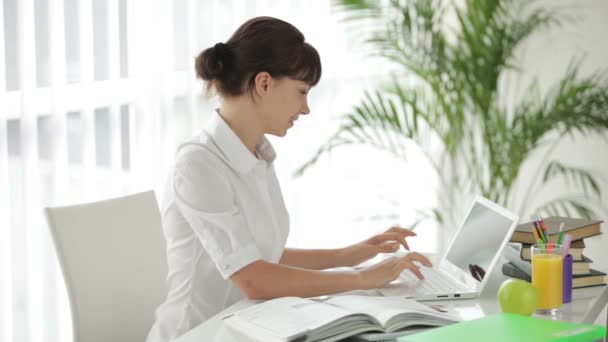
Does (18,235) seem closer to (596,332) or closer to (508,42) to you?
(596,332)

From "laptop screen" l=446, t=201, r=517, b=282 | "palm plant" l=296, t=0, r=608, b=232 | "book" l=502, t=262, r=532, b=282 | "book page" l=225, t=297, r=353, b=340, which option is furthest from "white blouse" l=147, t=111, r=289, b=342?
"palm plant" l=296, t=0, r=608, b=232

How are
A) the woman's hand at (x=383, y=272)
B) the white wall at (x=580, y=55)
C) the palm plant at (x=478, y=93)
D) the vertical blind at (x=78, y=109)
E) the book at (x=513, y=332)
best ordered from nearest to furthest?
the book at (x=513, y=332) < the woman's hand at (x=383, y=272) < the vertical blind at (x=78, y=109) < the palm plant at (x=478, y=93) < the white wall at (x=580, y=55)

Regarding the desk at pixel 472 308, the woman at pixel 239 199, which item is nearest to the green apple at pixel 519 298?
the desk at pixel 472 308

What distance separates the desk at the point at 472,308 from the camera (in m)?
1.74

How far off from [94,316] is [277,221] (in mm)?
502

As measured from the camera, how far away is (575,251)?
6.96 ft

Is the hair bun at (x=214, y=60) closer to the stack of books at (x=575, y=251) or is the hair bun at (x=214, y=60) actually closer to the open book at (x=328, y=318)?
the open book at (x=328, y=318)

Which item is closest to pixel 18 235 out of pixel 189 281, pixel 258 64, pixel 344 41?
pixel 189 281

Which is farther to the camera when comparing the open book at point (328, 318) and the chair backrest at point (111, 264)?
the chair backrest at point (111, 264)

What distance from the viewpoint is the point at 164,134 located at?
320 centimetres

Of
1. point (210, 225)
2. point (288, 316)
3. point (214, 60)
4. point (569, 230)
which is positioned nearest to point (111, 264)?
point (210, 225)

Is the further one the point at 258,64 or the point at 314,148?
the point at 314,148

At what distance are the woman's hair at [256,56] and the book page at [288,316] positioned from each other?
1.87 feet

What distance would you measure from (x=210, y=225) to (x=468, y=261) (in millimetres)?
634
